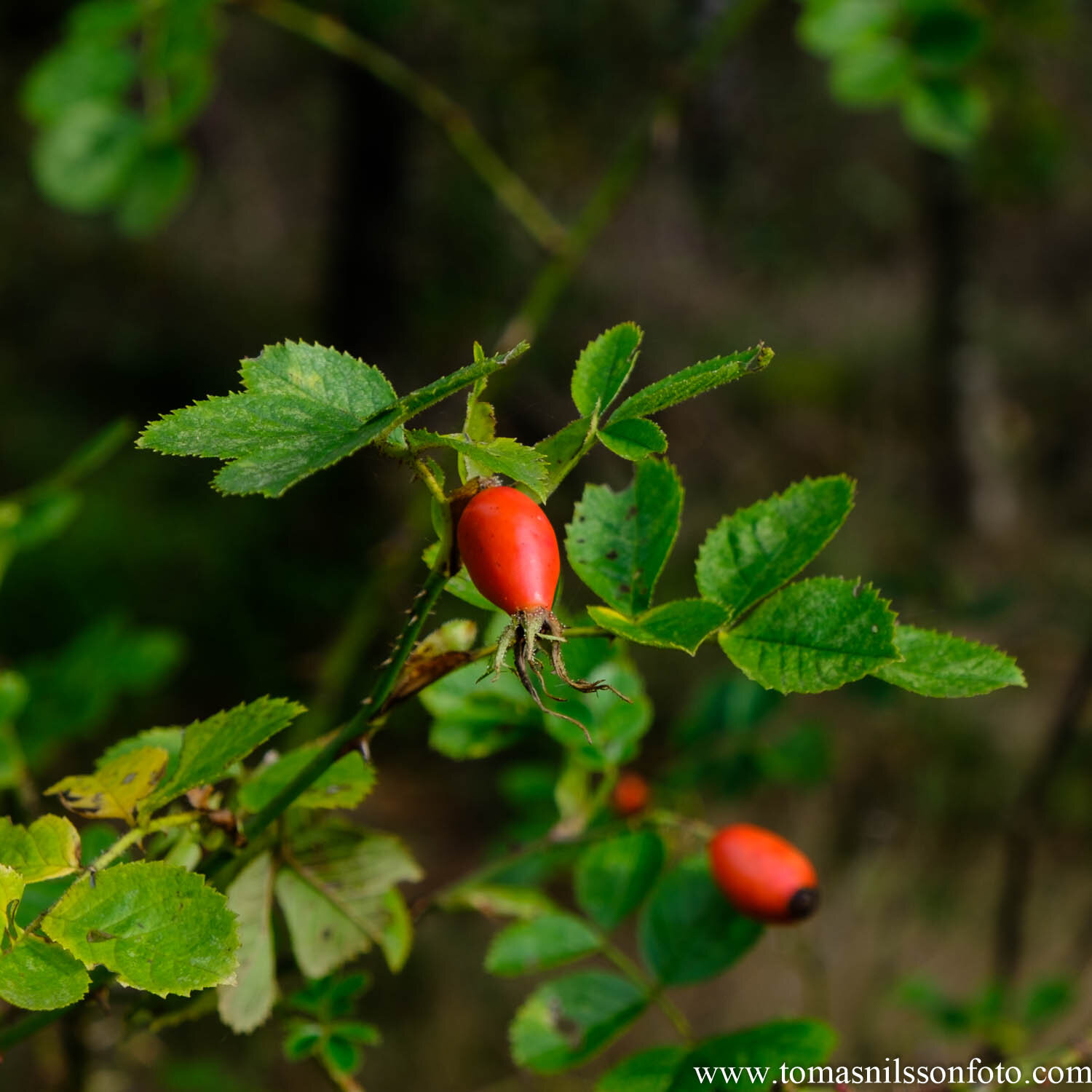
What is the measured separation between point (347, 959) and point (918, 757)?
254cm

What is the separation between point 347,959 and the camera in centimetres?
47

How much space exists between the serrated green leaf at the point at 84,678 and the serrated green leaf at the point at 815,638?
0.58 m

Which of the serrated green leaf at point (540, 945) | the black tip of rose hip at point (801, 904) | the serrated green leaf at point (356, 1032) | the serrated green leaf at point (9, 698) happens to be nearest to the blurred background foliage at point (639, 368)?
the serrated green leaf at point (9, 698)

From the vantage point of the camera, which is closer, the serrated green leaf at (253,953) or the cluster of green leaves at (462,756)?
the cluster of green leaves at (462,756)

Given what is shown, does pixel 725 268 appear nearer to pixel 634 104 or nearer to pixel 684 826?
pixel 634 104

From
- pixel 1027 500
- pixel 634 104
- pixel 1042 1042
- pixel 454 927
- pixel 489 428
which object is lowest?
pixel 1027 500

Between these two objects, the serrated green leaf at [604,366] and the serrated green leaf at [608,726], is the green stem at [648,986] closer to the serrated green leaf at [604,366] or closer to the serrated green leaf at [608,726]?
the serrated green leaf at [608,726]

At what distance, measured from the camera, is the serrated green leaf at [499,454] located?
0.98 ft

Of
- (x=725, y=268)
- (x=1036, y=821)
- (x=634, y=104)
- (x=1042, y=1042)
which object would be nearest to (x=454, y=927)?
(x=1042, y=1042)

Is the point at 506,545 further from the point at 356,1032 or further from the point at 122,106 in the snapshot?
the point at 122,106

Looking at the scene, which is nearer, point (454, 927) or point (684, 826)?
point (684, 826)

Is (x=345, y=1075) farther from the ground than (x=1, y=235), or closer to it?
farther from the ground

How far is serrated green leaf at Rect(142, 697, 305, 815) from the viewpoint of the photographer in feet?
1.11

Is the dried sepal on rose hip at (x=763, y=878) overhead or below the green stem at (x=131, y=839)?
below
